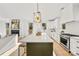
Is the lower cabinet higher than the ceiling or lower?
lower

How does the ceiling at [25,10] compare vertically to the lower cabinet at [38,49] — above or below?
above

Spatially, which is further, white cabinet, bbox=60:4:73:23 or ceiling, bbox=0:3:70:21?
white cabinet, bbox=60:4:73:23

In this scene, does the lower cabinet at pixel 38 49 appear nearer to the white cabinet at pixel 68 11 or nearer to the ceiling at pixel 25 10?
the ceiling at pixel 25 10

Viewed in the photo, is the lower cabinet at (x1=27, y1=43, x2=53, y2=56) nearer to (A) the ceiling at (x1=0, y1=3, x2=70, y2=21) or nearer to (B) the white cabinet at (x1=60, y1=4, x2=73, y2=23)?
(A) the ceiling at (x1=0, y1=3, x2=70, y2=21)

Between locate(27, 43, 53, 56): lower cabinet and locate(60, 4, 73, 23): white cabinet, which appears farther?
locate(60, 4, 73, 23): white cabinet

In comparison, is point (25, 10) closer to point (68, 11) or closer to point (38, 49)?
point (38, 49)

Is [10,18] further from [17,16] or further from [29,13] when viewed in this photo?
[29,13]

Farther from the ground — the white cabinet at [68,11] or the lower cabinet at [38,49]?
the white cabinet at [68,11]

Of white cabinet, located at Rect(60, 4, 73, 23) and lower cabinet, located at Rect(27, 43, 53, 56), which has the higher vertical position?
white cabinet, located at Rect(60, 4, 73, 23)

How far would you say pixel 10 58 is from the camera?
2.36 ft

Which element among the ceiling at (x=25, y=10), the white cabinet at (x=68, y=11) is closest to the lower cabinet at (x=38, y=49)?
the ceiling at (x=25, y=10)

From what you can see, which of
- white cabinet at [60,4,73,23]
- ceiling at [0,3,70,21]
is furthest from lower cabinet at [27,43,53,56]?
white cabinet at [60,4,73,23]

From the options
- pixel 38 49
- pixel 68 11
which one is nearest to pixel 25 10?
pixel 38 49

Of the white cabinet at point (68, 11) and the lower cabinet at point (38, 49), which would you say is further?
the white cabinet at point (68, 11)
